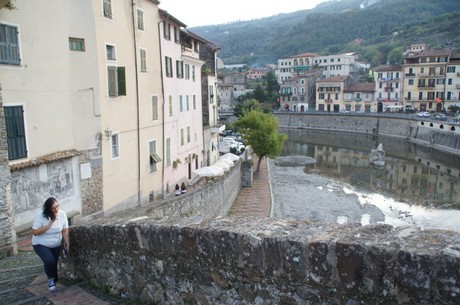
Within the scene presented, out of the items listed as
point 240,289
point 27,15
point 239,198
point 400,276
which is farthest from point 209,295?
point 239,198

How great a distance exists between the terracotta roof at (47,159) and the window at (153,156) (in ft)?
25.5

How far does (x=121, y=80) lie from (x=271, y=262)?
1791cm

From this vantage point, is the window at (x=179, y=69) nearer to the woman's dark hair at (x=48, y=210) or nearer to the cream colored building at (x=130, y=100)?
the cream colored building at (x=130, y=100)

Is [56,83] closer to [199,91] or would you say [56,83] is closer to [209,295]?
A: [209,295]

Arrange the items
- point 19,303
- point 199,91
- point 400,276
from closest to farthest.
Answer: point 400,276 < point 19,303 < point 199,91

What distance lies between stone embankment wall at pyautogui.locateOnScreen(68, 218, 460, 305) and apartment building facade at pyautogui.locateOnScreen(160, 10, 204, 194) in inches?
849

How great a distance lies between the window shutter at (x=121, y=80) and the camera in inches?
802

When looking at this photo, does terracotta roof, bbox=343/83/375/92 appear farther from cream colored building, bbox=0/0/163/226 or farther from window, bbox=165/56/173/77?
cream colored building, bbox=0/0/163/226

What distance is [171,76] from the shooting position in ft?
94.9

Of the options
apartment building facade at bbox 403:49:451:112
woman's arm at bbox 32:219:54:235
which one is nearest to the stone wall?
woman's arm at bbox 32:219:54:235

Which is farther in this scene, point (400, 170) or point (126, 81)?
point (400, 170)

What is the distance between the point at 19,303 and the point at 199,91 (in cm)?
3204

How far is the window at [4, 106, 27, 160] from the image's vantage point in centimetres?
1410

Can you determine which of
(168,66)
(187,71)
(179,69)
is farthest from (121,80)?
(187,71)
